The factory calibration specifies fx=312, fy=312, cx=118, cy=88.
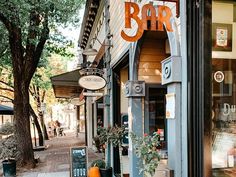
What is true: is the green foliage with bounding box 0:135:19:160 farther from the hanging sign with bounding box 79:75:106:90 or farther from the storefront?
the storefront

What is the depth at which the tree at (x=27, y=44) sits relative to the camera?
10906 mm

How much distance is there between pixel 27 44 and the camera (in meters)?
11.9

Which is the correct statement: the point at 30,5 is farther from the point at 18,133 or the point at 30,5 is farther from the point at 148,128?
the point at 148,128

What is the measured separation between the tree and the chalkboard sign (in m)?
4.26

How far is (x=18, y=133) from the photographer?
11469 mm

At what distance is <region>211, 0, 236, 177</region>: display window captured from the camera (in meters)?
3.37

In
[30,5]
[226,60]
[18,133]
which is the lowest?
[18,133]

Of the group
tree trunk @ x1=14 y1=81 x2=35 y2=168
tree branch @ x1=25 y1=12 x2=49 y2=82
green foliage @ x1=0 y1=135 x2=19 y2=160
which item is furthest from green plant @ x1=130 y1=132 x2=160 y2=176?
tree branch @ x1=25 y1=12 x2=49 y2=82

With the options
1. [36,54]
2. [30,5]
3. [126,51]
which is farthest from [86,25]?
[126,51]

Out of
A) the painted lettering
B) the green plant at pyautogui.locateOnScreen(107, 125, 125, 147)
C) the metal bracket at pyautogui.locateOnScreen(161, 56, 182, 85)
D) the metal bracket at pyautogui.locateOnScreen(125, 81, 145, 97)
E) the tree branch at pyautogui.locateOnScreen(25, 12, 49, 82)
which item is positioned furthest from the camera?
the tree branch at pyautogui.locateOnScreen(25, 12, 49, 82)

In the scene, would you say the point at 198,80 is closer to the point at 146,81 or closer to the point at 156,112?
the point at 146,81

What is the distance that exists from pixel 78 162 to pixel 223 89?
199 inches

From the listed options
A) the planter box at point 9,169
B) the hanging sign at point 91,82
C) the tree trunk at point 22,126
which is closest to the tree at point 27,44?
the tree trunk at point 22,126

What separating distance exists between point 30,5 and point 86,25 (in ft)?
19.3
